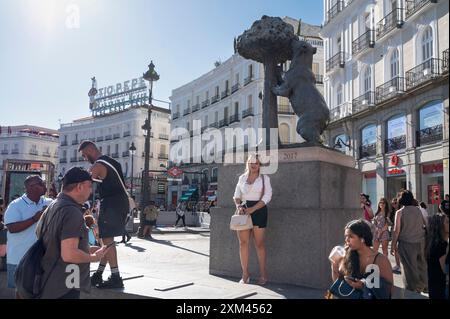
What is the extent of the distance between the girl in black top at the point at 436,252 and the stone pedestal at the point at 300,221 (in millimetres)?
1364

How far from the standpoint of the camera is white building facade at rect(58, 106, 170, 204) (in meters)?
58.9

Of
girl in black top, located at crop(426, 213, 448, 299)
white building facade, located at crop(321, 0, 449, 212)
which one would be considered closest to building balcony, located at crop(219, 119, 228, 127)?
white building facade, located at crop(321, 0, 449, 212)

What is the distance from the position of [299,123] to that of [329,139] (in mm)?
24198

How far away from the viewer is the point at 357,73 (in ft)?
87.3

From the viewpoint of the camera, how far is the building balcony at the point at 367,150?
24561mm

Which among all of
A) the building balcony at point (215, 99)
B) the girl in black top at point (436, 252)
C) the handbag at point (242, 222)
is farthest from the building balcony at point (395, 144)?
the building balcony at point (215, 99)

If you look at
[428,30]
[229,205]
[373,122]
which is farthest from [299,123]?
[373,122]

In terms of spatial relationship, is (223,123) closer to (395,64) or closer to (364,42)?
(364,42)

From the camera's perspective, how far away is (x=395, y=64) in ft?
76.3

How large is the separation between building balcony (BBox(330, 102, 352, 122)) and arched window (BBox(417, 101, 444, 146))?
20.7ft

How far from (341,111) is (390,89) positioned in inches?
203

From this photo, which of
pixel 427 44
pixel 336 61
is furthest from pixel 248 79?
pixel 427 44

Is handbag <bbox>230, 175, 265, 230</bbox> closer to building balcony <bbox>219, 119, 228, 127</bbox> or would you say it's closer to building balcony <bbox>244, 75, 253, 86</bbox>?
building balcony <bbox>244, 75, 253, 86</bbox>
